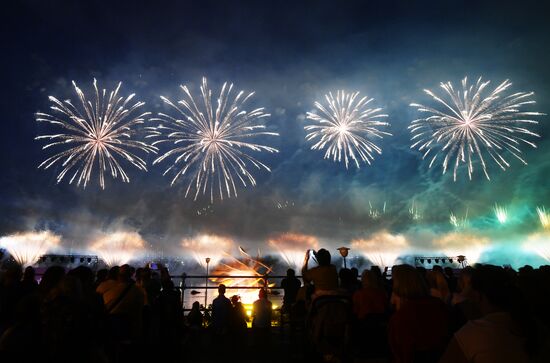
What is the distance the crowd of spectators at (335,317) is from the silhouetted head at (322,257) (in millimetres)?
17

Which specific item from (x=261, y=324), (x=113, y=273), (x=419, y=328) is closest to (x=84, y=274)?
(x=113, y=273)

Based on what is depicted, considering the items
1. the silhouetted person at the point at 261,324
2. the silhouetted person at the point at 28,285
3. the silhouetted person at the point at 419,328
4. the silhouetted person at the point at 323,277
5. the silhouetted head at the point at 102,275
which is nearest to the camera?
the silhouetted person at the point at 419,328

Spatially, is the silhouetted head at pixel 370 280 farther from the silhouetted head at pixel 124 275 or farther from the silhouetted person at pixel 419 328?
the silhouetted head at pixel 124 275

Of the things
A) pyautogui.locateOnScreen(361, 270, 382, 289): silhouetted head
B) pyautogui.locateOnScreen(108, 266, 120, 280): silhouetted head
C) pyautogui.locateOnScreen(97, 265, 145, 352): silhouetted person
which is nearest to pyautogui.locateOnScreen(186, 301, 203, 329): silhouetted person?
pyautogui.locateOnScreen(108, 266, 120, 280): silhouetted head

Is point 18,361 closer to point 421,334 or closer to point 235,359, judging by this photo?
point 421,334

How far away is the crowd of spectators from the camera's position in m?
2.34

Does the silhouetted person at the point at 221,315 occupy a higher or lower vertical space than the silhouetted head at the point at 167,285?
lower

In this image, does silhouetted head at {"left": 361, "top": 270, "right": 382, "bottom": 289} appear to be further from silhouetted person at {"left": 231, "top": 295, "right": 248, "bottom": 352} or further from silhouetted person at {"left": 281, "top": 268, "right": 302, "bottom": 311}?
silhouetted person at {"left": 231, "top": 295, "right": 248, "bottom": 352}

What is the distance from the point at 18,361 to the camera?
3.76 m

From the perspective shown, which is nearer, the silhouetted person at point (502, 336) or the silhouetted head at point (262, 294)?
the silhouetted person at point (502, 336)

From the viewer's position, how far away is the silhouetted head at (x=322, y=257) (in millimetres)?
5406

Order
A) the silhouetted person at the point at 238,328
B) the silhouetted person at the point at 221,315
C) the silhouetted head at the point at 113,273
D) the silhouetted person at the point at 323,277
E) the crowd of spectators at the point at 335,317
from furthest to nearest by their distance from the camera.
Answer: the silhouetted person at the point at 238,328 → the silhouetted person at the point at 221,315 → the silhouetted head at the point at 113,273 → the silhouetted person at the point at 323,277 → the crowd of spectators at the point at 335,317

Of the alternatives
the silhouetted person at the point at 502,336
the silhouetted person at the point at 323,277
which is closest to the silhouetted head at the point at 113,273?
the silhouetted person at the point at 323,277

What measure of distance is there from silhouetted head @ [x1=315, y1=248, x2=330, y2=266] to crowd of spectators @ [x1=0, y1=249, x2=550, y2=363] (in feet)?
0.05
